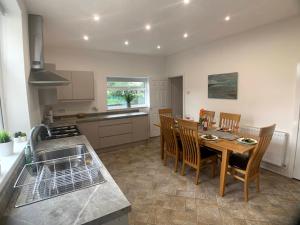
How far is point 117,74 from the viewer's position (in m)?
4.74

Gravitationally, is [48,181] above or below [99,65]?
below

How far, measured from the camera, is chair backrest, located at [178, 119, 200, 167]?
8.03 ft

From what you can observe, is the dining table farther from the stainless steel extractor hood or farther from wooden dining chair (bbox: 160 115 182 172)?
the stainless steel extractor hood

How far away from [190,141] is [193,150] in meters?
0.15

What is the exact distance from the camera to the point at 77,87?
3955 millimetres

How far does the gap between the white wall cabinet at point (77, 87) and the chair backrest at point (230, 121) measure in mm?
3077

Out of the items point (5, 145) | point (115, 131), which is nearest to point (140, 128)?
point (115, 131)

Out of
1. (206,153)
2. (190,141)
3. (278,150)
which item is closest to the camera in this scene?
(190,141)

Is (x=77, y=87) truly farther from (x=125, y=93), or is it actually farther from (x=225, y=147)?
(x=225, y=147)

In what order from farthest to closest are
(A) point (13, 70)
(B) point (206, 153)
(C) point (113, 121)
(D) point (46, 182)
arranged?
(C) point (113, 121), (B) point (206, 153), (A) point (13, 70), (D) point (46, 182)

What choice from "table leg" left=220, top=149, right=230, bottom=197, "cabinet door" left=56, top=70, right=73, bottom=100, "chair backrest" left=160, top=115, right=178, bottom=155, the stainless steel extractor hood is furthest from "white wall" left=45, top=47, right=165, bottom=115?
"table leg" left=220, top=149, right=230, bottom=197

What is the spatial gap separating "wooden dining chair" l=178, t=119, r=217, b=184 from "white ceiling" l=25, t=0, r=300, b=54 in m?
1.60

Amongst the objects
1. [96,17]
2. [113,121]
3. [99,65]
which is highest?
[96,17]

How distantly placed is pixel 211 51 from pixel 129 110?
8.85ft
